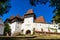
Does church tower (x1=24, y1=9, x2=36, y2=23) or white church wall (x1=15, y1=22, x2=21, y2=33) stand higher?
church tower (x1=24, y1=9, x2=36, y2=23)

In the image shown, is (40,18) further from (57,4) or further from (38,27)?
(57,4)

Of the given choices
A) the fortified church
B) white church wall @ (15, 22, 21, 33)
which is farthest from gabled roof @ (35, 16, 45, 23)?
white church wall @ (15, 22, 21, 33)

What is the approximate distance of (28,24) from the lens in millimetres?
51312

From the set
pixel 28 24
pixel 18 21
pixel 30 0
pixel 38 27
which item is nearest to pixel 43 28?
pixel 38 27

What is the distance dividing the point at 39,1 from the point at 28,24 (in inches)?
1655

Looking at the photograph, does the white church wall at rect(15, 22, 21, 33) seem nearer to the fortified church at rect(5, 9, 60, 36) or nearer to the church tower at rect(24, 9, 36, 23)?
the fortified church at rect(5, 9, 60, 36)

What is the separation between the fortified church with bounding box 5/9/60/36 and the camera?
145ft

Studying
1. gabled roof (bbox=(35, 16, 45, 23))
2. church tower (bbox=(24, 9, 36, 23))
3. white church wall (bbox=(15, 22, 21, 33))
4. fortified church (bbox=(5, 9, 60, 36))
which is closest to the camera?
fortified church (bbox=(5, 9, 60, 36))

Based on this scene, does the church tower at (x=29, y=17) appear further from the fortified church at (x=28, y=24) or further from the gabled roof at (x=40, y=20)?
the gabled roof at (x=40, y=20)

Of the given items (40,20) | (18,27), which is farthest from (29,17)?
(18,27)

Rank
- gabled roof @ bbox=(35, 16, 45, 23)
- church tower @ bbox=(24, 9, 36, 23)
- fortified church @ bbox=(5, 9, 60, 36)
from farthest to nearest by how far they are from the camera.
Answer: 1. church tower @ bbox=(24, 9, 36, 23)
2. gabled roof @ bbox=(35, 16, 45, 23)
3. fortified church @ bbox=(5, 9, 60, 36)

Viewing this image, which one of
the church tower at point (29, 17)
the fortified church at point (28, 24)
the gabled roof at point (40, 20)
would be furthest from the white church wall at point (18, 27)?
the gabled roof at point (40, 20)

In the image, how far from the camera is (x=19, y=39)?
796cm

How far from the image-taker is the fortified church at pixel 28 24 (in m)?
44.3
